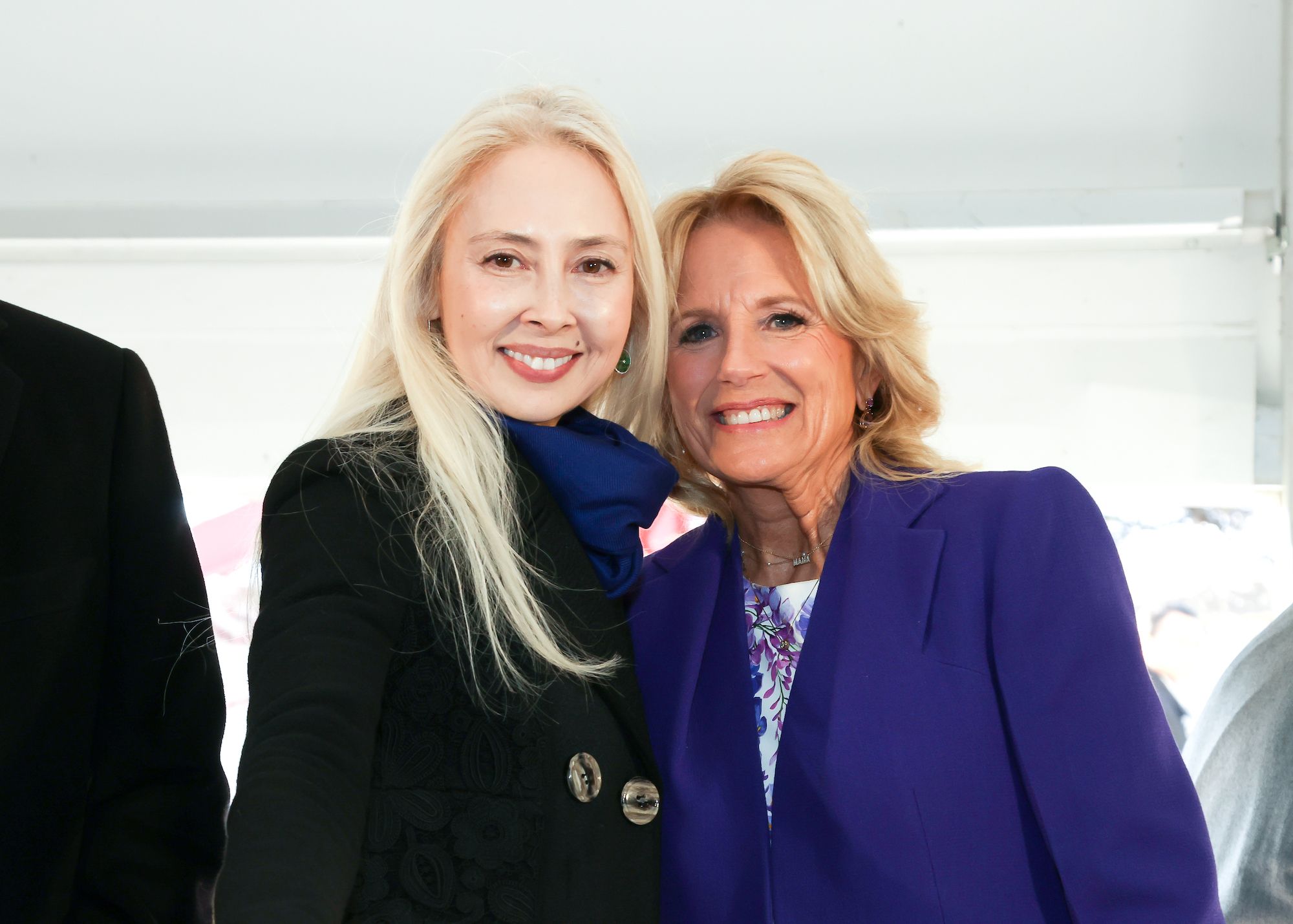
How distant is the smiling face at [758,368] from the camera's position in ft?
6.46

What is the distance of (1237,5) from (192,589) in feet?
9.61

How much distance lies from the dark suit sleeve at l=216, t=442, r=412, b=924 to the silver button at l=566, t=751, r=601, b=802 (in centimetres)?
24

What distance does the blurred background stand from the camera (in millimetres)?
3258

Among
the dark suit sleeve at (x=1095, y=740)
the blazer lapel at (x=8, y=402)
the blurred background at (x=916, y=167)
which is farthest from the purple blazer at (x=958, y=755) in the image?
the blurred background at (x=916, y=167)

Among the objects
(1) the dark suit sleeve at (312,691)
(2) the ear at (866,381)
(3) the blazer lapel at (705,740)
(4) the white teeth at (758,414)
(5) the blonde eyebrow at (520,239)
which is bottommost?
(3) the blazer lapel at (705,740)

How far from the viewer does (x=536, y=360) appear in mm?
1656

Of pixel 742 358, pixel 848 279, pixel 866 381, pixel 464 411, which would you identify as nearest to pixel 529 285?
pixel 464 411

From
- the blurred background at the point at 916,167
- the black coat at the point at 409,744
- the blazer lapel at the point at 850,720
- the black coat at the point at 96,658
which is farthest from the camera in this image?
the blurred background at the point at 916,167

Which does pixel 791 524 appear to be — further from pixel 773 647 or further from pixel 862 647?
pixel 862 647

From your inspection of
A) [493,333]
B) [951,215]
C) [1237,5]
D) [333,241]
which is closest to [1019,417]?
[951,215]

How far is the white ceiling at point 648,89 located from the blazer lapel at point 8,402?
1931 mm

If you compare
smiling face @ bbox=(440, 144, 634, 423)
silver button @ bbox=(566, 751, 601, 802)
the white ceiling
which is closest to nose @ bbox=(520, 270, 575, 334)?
smiling face @ bbox=(440, 144, 634, 423)

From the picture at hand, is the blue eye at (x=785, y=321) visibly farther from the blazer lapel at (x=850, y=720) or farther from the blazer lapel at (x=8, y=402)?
the blazer lapel at (x=8, y=402)

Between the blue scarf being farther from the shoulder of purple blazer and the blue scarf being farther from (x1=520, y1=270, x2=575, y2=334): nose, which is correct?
the shoulder of purple blazer
